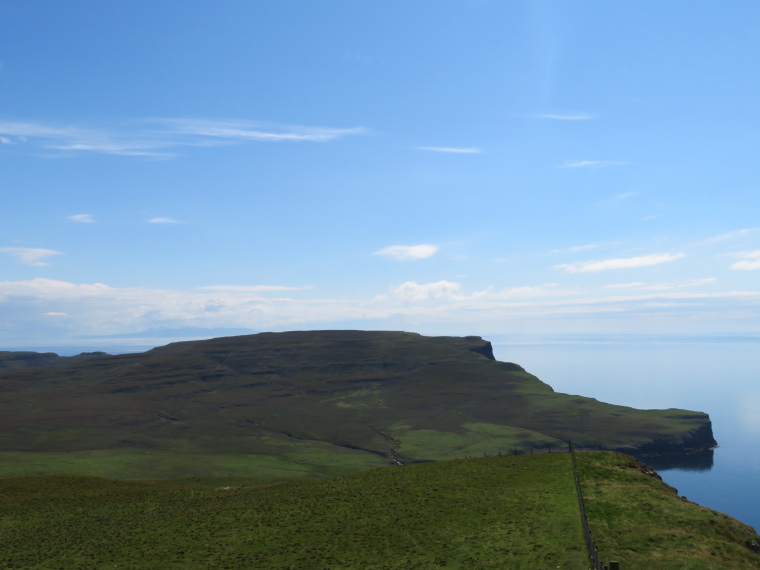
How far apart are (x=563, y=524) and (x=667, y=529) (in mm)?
7937

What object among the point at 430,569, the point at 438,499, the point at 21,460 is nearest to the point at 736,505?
the point at 438,499

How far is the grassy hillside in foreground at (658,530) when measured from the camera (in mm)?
37750

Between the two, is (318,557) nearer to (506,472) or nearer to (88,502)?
(506,472)

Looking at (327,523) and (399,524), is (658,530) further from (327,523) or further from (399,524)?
(327,523)

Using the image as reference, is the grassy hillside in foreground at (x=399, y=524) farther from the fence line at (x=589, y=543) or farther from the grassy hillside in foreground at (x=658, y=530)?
the fence line at (x=589, y=543)

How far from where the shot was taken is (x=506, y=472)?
65750mm

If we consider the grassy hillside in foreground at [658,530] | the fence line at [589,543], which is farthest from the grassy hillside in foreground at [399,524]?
the fence line at [589,543]

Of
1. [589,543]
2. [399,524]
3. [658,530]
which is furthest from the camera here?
[399,524]

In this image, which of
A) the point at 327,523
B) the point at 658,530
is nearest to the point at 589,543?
the point at 658,530

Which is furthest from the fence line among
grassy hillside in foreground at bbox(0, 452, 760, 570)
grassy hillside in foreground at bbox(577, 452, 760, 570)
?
grassy hillside in foreground at bbox(577, 452, 760, 570)

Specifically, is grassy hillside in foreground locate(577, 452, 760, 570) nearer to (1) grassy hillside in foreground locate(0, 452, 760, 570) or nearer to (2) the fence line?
(1) grassy hillside in foreground locate(0, 452, 760, 570)

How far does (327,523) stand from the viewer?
52.1 meters

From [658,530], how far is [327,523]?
2923 cm

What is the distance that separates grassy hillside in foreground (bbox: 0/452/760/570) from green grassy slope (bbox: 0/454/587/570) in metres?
0.18
